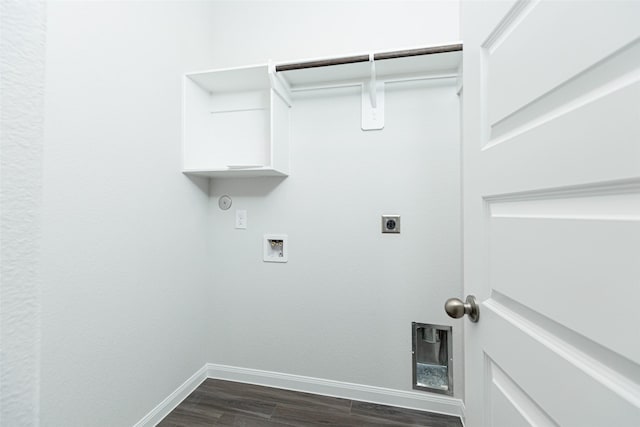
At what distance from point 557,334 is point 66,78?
161 centimetres

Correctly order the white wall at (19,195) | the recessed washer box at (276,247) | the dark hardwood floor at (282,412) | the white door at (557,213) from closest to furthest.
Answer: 1. the white door at (557,213)
2. the white wall at (19,195)
3. the dark hardwood floor at (282,412)
4. the recessed washer box at (276,247)

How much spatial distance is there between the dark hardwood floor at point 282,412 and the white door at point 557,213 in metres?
1.00

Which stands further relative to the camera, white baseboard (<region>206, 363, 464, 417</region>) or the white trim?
white baseboard (<region>206, 363, 464, 417</region>)

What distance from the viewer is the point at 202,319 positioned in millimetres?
1759

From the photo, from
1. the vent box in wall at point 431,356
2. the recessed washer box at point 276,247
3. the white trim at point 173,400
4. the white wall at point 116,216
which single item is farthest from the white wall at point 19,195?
the vent box in wall at point 431,356

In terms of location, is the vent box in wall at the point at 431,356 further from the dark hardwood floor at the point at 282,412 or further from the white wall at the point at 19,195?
the white wall at the point at 19,195

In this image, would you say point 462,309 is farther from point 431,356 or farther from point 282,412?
point 282,412

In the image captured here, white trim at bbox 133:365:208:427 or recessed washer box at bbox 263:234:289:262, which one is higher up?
recessed washer box at bbox 263:234:289:262

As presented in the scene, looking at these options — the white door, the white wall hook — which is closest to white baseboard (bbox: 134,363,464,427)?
the white door

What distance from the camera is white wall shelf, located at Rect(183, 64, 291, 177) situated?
1.57 m

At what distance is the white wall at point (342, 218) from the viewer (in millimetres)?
1529

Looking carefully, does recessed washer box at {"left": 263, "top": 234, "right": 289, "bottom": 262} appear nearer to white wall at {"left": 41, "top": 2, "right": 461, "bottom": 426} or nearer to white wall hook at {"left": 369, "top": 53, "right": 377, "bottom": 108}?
white wall at {"left": 41, "top": 2, "right": 461, "bottom": 426}

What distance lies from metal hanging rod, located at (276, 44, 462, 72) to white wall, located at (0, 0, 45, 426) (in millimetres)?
1041

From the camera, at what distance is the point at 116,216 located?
1180 mm
